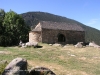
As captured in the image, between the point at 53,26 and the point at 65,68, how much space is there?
20588mm

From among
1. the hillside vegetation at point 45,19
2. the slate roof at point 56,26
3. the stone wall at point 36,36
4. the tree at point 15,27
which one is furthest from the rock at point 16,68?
the hillside vegetation at point 45,19

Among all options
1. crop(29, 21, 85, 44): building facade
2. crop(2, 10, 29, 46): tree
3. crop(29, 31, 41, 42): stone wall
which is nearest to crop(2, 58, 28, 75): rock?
Result: crop(29, 21, 85, 44): building facade

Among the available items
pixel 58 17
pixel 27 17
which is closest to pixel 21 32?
pixel 27 17

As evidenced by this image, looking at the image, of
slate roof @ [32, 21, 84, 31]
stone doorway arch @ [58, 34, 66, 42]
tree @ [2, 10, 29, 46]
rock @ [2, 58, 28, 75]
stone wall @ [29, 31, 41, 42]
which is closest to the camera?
rock @ [2, 58, 28, 75]

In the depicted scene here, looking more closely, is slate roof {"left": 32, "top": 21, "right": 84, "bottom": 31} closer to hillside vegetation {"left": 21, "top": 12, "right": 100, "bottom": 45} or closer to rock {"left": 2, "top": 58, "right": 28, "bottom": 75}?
rock {"left": 2, "top": 58, "right": 28, "bottom": 75}

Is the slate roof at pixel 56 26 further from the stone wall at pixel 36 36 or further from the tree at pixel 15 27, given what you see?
the tree at pixel 15 27

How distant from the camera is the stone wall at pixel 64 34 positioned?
33.4m

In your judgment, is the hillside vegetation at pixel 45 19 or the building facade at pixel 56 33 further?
the hillside vegetation at pixel 45 19

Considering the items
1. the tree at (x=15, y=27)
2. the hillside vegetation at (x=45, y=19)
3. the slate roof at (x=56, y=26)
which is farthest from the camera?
the hillside vegetation at (x=45, y=19)

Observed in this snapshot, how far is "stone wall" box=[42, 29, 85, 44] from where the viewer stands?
33.4m

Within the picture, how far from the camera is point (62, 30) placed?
3516 centimetres

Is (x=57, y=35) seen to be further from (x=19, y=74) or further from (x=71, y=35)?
(x=19, y=74)

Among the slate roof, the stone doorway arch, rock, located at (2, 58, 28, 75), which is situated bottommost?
rock, located at (2, 58, 28, 75)

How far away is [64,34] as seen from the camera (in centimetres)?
3544
